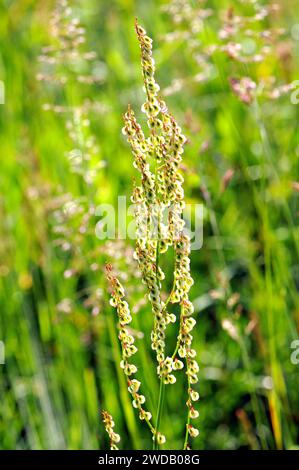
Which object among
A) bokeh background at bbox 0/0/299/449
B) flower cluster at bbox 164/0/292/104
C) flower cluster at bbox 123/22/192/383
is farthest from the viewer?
bokeh background at bbox 0/0/299/449

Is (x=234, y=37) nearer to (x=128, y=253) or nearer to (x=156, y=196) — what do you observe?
(x=128, y=253)

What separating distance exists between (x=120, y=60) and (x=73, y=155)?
1.42 m

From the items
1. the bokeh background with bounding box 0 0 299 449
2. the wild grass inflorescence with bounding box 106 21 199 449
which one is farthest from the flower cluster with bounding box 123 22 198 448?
the bokeh background with bounding box 0 0 299 449

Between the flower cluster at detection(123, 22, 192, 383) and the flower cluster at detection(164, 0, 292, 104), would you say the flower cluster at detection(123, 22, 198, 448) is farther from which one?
the flower cluster at detection(164, 0, 292, 104)

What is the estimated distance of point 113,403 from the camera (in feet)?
6.21

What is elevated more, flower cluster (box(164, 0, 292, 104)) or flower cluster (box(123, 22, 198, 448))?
flower cluster (box(164, 0, 292, 104))

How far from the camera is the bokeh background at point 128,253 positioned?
163cm

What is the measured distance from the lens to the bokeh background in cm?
163

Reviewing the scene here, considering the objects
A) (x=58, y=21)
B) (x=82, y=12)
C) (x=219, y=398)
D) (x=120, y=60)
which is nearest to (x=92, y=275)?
(x=219, y=398)

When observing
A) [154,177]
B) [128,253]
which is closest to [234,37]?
[128,253]

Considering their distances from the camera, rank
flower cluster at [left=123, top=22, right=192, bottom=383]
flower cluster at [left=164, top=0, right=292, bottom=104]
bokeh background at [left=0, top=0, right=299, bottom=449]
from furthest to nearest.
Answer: bokeh background at [left=0, top=0, right=299, bottom=449], flower cluster at [left=164, top=0, right=292, bottom=104], flower cluster at [left=123, top=22, right=192, bottom=383]

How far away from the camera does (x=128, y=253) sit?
157 cm

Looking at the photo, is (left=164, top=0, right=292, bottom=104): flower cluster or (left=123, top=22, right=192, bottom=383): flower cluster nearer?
(left=123, top=22, right=192, bottom=383): flower cluster

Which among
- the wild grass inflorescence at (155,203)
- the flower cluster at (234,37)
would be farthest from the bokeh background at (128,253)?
the wild grass inflorescence at (155,203)
